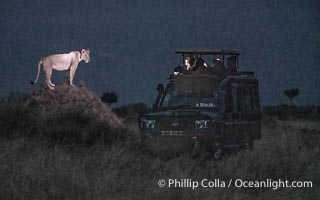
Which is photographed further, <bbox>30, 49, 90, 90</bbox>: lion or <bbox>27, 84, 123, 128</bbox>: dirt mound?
<bbox>30, 49, 90, 90</bbox>: lion

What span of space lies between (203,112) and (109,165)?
3.67 meters

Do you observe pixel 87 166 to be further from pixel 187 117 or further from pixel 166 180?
pixel 187 117

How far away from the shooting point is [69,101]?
62.8ft

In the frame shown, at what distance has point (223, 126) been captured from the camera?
56.7 feet

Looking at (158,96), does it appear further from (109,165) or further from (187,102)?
(109,165)

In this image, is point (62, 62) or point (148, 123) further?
point (62, 62)

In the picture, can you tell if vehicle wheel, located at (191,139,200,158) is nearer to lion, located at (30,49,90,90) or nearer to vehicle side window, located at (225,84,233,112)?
vehicle side window, located at (225,84,233,112)

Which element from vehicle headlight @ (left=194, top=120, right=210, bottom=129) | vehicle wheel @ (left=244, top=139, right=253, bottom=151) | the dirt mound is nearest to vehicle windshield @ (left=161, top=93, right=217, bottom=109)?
vehicle headlight @ (left=194, top=120, right=210, bottom=129)

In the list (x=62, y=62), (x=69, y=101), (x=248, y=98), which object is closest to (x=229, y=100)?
(x=248, y=98)

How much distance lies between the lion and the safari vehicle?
289cm

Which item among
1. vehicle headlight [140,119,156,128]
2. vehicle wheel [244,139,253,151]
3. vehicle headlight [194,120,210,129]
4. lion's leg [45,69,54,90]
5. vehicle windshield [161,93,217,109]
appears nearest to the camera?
vehicle headlight [194,120,210,129]

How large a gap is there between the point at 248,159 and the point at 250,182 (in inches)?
91.4

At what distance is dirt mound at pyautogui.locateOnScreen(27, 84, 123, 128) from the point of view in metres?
18.8

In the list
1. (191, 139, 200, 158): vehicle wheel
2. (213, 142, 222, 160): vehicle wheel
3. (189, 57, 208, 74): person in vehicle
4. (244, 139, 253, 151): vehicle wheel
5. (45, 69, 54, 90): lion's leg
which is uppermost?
(189, 57, 208, 74): person in vehicle
